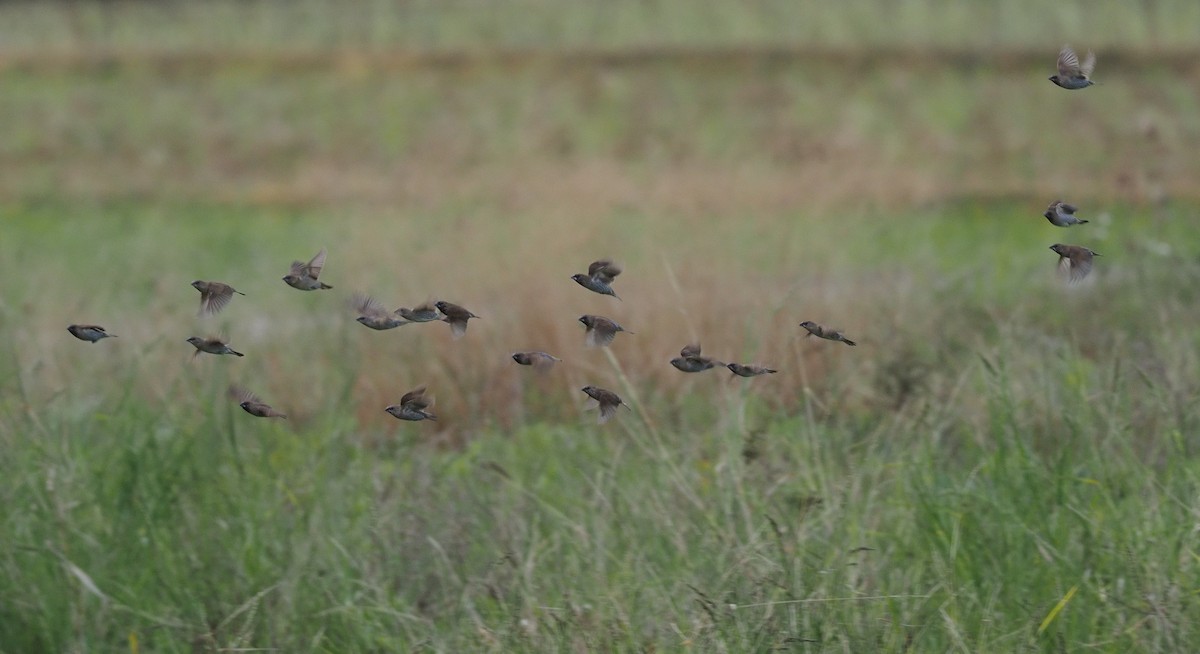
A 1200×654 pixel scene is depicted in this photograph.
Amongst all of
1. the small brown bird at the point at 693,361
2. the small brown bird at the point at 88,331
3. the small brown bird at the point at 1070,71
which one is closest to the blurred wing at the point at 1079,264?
the small brown bird at the point at 1070,71

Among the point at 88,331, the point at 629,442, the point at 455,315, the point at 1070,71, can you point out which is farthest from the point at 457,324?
the point at 629,442

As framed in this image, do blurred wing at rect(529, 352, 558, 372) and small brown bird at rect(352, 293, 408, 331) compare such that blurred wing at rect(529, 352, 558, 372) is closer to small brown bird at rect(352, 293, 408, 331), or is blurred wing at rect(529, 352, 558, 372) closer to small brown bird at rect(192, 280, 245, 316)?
small brown bird at rect(352, 293, 408, 331)

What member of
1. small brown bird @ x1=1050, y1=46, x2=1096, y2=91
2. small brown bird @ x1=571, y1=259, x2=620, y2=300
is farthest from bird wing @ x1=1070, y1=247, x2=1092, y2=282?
small brown bird @ x1=571, y1=259, x2=620, y2=300

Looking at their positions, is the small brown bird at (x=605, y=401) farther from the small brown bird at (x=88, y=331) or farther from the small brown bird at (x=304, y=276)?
the small brown bird at (x=88, y=331)

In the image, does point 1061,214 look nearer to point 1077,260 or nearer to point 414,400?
point 1077,260

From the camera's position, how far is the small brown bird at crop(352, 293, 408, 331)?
245 centimetres

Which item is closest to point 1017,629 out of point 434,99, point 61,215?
point 61,215

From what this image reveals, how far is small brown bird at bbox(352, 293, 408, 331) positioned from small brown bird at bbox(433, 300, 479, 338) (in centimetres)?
8

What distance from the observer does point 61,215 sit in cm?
1592

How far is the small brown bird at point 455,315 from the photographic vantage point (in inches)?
96.0

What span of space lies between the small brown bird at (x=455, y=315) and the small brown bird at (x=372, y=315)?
0.26 feet

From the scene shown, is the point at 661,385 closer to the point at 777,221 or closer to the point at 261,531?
the point at 261,531

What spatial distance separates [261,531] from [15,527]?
1.83 ft

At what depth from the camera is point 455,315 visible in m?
2.48
